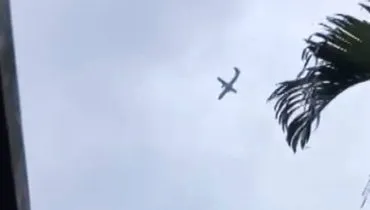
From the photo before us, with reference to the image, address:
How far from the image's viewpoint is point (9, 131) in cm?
817

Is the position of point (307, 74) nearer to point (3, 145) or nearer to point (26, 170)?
point (3, 145)

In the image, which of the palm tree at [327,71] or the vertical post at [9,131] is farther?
the vertical post at [9,131]

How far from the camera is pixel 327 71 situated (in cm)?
414

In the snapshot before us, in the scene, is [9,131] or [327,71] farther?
[9,131]

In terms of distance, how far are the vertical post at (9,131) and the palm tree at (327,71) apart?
399 centimetres

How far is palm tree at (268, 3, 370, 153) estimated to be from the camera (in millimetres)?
4043

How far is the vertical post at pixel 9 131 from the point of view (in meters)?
7.86

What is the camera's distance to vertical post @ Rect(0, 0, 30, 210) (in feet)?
25.8

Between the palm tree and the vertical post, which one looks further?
the vertical post

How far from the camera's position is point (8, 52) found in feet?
26.3

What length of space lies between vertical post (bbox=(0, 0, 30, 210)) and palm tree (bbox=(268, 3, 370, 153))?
399 cm

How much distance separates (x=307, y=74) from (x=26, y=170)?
5.52m

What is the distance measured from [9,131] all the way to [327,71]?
15.6 ft

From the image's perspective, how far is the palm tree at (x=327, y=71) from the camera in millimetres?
4043
